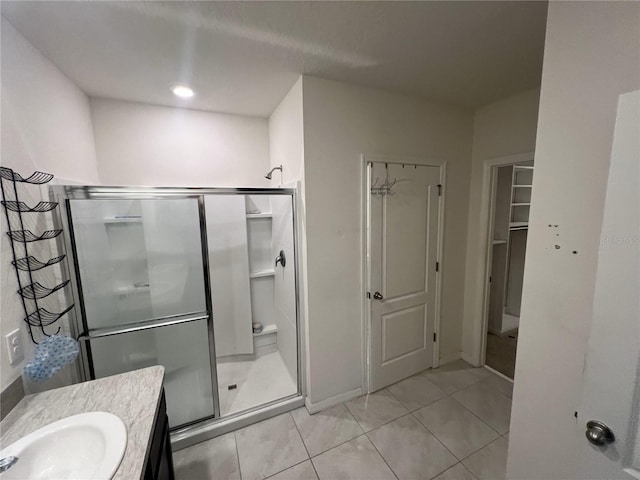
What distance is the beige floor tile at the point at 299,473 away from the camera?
5.05 ft

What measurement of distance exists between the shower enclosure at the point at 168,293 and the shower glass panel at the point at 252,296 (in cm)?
2

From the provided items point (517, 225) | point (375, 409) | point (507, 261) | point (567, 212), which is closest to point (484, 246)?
point (507, 261)

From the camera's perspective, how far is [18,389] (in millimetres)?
1105

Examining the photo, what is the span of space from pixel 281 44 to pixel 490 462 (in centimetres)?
284

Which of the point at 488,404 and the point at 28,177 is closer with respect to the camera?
the point at 28,177

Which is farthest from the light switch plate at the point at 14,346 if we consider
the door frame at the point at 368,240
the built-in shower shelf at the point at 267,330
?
the door frame at the point at 368,240

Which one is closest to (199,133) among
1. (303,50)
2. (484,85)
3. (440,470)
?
(303,50)

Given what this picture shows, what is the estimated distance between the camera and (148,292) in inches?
71.9

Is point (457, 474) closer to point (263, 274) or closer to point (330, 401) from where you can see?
point (330, 401)

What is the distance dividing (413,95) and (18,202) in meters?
2.56

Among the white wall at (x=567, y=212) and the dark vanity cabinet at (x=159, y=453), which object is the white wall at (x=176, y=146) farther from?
the white wall at (x=567, y=212)

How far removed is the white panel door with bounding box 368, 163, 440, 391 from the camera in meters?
2.09

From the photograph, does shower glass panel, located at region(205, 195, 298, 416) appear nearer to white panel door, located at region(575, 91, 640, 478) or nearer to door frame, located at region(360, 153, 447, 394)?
door frame, located at region(360, 153, 447, 394)

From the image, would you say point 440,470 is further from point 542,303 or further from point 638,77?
point 638,77
